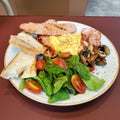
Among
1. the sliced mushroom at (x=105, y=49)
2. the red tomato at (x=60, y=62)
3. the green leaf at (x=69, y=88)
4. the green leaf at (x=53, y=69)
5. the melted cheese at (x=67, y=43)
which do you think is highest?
the melted cheese at (x=67, y=43)

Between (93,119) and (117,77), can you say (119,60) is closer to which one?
(117,77)

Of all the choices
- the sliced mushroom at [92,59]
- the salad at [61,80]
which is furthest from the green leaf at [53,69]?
the sliced mushroom at [92,59]

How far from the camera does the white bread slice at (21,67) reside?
30.0 inches

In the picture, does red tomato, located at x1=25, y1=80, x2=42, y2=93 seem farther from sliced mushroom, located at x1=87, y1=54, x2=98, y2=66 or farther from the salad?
sliced mushroom, located at x1=87, y1=54, x2=98, y2=66

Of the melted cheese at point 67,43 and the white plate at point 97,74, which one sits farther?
the melted cheese at point 67,43

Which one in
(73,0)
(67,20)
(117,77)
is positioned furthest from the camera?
(73,0)

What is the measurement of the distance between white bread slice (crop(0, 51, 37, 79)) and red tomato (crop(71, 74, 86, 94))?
13cm

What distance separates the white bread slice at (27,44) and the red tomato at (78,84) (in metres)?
0.17

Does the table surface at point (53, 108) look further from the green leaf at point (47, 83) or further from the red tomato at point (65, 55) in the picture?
the red tomato at point (65, 55)

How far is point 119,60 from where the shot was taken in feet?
2.93

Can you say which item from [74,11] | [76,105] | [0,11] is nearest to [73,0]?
[74,11]

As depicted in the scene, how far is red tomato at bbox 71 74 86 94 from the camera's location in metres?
0.74

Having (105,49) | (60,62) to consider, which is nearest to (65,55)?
(60,62)

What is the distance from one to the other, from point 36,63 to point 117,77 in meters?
0.30
